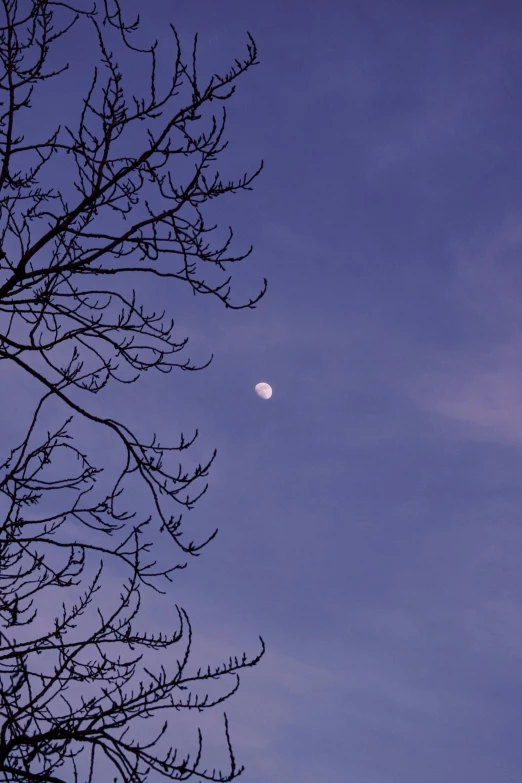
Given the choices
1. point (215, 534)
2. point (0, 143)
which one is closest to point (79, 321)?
point (0, 143)

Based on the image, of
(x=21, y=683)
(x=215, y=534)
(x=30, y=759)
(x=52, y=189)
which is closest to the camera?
(x=30, y=759)

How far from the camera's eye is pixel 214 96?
5.22 m

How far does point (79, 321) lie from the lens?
5293mm

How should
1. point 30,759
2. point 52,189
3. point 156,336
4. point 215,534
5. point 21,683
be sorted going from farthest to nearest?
point 52,189 < point 156,336 < point 215,534 < point 21,683 < point 30,759

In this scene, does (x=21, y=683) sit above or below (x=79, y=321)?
below

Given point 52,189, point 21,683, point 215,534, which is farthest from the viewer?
point 52,189

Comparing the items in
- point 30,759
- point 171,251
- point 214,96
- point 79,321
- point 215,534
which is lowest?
point 30,759

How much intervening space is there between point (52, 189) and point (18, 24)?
137 centimetres

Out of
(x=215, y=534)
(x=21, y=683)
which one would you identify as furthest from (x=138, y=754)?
(x=215, y=534)

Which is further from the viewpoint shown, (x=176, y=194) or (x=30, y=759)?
(x=176, y=194)

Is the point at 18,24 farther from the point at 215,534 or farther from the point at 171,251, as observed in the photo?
the point at 215,534

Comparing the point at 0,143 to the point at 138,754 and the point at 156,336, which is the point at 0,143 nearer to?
the point at 156,336

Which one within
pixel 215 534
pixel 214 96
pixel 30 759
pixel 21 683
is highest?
pixel 214 96

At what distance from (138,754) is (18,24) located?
14.9 ft
